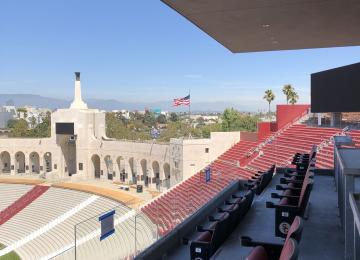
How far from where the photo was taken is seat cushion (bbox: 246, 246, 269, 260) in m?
2.95

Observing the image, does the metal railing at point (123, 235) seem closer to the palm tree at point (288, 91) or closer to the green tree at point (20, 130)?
the palm tree at point (288, 91)

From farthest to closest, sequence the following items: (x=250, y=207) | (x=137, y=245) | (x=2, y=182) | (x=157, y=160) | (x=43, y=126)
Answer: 1. (x=43, y=126)
2. (x=2, y=182)
3. (x=157, y=160)
4. (x=250, y=207)
5. (x=137, y=245)

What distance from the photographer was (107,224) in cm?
580

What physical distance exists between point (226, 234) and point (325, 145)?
17.2 metres

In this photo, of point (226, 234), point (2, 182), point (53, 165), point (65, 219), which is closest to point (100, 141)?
point (53, 165)

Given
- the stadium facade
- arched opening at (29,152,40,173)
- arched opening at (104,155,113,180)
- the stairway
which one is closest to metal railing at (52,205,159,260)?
the stadium facade

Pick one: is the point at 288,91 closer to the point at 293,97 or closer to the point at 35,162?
the point at 293,97

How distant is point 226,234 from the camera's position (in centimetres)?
447

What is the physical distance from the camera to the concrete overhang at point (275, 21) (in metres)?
6.11

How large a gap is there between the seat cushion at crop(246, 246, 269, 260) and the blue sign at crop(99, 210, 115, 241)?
2819 millimetres

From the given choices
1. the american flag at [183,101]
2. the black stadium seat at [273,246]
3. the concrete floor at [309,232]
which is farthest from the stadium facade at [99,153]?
the black stadium seat at [273,246]

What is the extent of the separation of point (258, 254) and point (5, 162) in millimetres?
46701

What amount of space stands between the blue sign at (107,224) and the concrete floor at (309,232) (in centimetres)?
157

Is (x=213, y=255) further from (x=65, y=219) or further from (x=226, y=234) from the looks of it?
(x=65, y=219)
